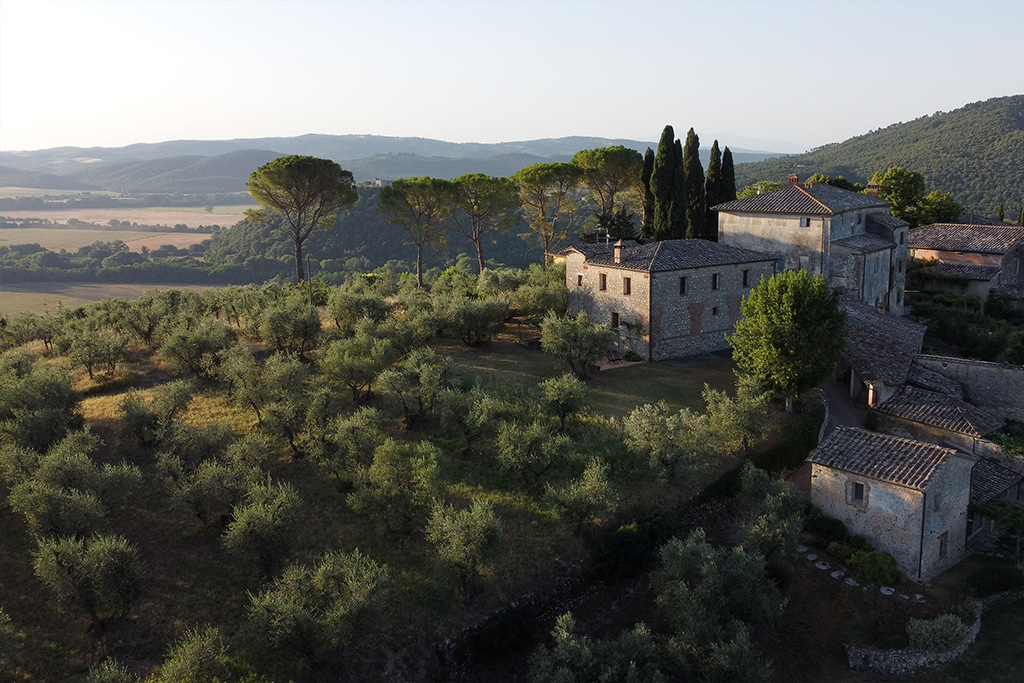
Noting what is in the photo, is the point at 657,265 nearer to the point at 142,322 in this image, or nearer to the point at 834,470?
the point at 834,470

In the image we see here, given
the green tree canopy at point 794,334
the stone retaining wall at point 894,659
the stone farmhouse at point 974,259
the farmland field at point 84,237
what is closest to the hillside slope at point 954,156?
the stone farmhouse at point 974,259

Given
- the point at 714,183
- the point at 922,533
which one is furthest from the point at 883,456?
the point at 714,183

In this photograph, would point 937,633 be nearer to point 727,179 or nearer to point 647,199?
point 647,199

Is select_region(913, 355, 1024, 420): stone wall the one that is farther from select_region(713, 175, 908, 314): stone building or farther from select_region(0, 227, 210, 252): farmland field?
select_region(0, 227, 210, 252): farmland field

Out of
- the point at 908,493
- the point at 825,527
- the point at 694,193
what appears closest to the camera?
the point at 908,493

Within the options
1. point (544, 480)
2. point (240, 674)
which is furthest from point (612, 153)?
point (240, 674)

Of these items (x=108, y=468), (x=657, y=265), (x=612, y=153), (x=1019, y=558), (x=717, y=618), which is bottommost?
(x=1019, y=558)
